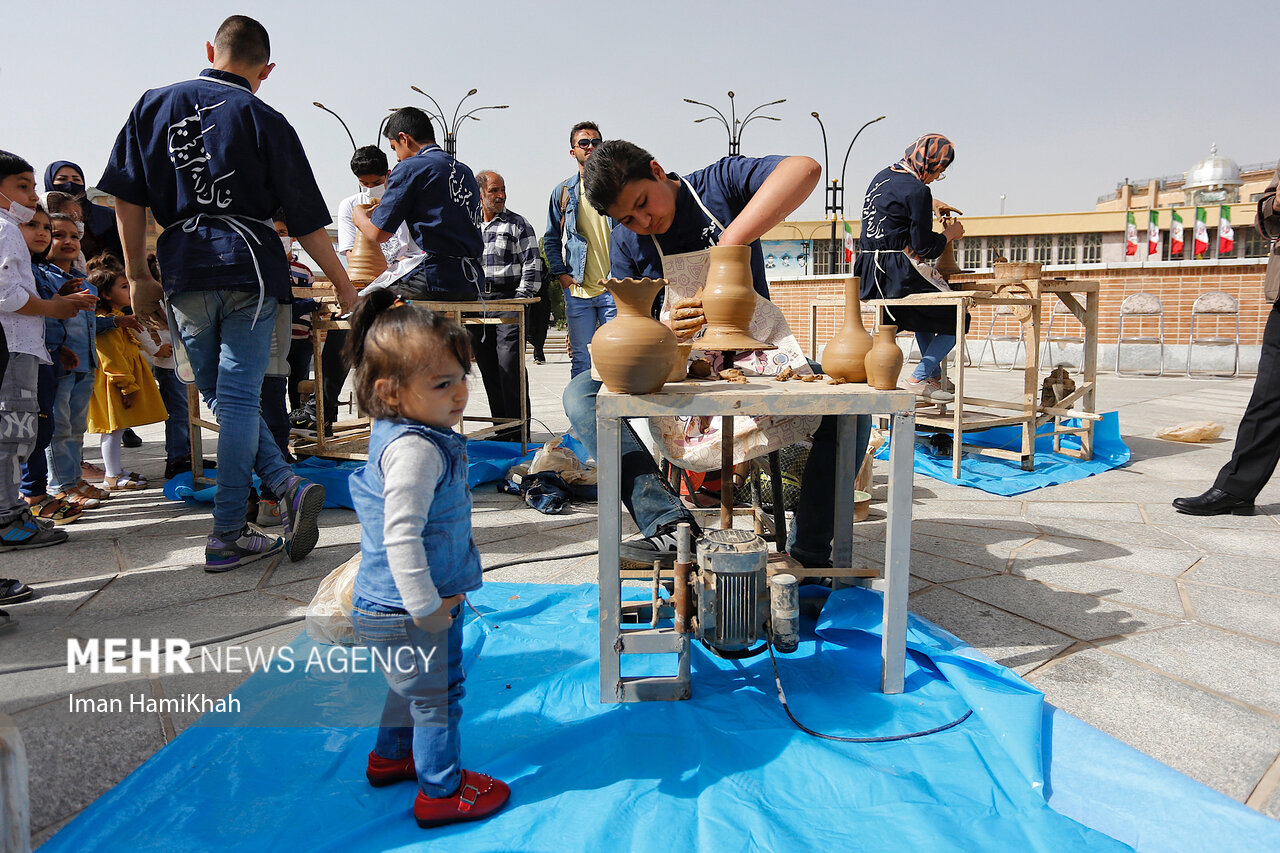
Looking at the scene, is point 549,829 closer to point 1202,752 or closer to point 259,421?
point 1202,752

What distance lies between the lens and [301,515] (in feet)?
10.6

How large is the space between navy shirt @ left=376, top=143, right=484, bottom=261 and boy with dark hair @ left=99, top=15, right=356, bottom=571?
4.52ft

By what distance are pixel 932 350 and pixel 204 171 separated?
476 centimetres

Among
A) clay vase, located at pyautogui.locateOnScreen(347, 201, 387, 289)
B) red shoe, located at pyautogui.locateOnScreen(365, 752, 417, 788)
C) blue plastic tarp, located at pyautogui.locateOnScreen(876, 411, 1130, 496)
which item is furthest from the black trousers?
clay vase, located at pyautogui.locateOnScreen(347, 201, 387, 289)

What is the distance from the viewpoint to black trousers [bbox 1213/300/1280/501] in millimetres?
3758

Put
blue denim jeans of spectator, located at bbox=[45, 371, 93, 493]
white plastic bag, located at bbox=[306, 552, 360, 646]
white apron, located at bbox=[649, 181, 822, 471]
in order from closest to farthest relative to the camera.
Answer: white plastic bag, located at bbox=[306, 552, 360, 646] → white apron, located at bbox=[649, 181, 822, 471] → blue denim jeans of spectator, located at bbox=[45, 371, 93, 493]

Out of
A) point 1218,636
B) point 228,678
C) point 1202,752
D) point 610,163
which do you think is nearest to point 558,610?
point 228,678

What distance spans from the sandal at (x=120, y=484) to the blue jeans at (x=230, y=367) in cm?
197

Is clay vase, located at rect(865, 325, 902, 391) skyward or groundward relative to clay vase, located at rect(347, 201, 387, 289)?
groundward

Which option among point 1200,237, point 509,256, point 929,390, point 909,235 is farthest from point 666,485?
point 1200,237

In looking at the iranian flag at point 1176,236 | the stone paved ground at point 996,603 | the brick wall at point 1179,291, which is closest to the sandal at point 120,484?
the stone paved ground at point 996,603

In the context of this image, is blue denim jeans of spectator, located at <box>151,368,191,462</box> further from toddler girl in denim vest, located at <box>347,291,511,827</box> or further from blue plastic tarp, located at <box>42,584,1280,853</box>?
toddler girl in denim vest, located at <box>347,291,511,827</box>

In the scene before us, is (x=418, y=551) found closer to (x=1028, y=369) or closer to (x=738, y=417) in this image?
(x=738, y=417)

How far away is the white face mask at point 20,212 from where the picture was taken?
11.2 ft
